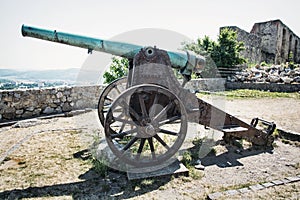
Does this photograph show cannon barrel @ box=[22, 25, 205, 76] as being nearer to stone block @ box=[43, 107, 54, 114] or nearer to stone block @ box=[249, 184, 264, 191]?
stone block @ box=[249, 184, 264, 191]

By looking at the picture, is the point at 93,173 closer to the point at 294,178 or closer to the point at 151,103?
the point at 151,103

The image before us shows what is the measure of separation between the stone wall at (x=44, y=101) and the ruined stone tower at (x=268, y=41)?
14454 millimetres

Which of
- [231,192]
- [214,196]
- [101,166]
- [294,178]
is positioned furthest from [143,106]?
[294,178]

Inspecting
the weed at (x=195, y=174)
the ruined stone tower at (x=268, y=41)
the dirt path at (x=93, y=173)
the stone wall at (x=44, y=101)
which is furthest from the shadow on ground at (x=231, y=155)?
the ruined stone tower at (x=268, y=41)

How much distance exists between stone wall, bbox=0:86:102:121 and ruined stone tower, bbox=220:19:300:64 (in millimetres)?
14454

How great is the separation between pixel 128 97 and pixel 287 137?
361 centimetres

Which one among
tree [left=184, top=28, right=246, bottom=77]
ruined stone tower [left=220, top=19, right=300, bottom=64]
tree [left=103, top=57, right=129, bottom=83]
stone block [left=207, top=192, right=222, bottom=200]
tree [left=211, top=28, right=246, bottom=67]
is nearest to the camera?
stone block [left=207, top=192, right=222, bottom=200]

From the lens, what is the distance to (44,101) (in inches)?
261

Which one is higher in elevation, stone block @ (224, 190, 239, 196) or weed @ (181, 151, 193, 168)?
weed @ (181, 151, 193, 168)

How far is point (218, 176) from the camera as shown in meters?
3.41

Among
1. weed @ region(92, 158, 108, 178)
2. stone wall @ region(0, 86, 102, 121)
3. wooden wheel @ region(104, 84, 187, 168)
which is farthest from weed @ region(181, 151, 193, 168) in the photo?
stone wall @ region(0, 86, 102, 121)

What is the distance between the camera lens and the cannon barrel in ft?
11.9

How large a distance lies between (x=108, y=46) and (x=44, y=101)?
3605 millimetres

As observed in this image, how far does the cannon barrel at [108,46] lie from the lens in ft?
11.9
